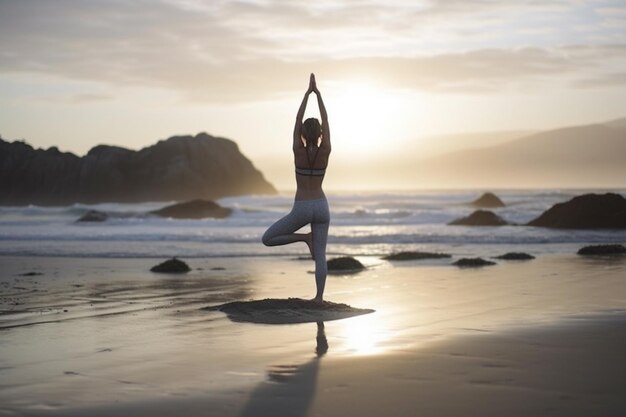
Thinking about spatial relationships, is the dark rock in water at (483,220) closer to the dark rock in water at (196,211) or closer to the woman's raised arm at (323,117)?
the dark rock in water at (196,211)

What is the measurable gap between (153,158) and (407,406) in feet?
332

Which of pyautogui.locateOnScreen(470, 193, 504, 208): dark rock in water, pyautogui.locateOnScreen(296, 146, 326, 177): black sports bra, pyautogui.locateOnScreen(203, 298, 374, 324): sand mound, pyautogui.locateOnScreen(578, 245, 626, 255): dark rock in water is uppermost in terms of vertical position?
pyautogui.locateOnScreen(470, 193, 504, 208): dark rock in water

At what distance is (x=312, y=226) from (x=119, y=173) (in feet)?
309

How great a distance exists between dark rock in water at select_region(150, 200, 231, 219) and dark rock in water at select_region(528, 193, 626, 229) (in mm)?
28426

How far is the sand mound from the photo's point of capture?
8774mm

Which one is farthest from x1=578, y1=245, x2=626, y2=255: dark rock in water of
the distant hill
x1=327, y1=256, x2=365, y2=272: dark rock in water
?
the distant hill

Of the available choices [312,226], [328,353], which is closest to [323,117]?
[312,226]

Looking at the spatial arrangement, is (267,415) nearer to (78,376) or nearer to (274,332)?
(78,376)

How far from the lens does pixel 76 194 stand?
95.6m

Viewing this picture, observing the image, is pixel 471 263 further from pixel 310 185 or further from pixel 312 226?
pixel 310 185

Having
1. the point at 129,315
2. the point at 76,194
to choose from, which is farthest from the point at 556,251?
the point at 76,194

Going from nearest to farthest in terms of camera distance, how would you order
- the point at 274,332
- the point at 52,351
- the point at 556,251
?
1. the point at 52,351
2. the point at 274,332
3. the point at 556,251

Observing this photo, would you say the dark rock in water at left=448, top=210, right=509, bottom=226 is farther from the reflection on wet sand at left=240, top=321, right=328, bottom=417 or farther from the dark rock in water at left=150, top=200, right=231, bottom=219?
the reflection on wet sand at left=240, top=321, right=328, bottom=417

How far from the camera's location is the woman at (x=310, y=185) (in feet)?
30.1
